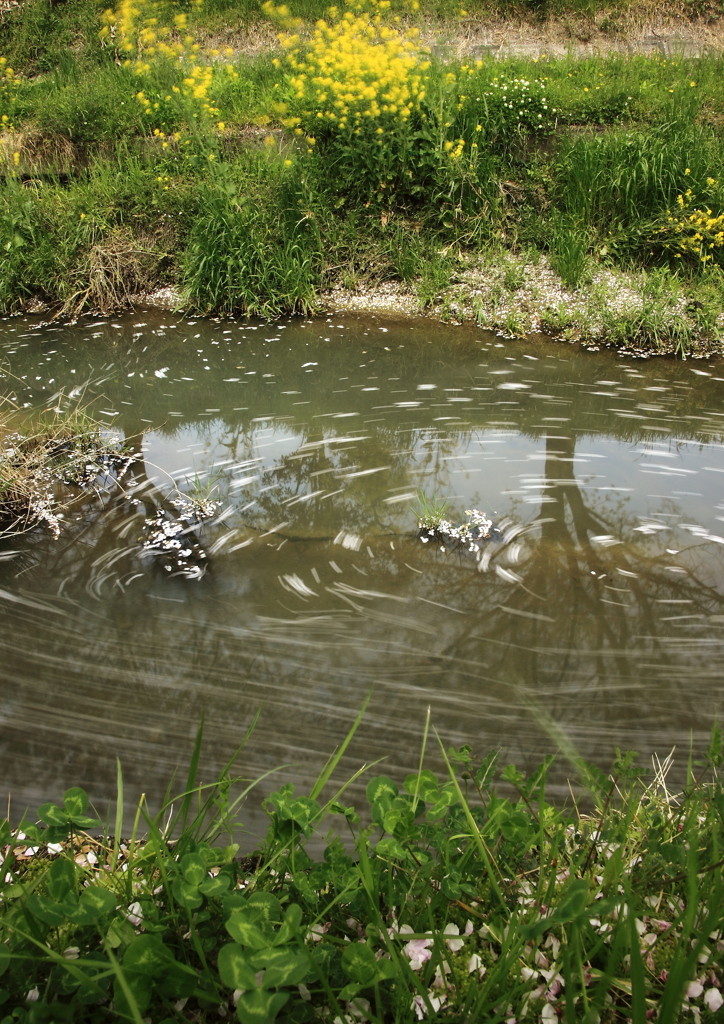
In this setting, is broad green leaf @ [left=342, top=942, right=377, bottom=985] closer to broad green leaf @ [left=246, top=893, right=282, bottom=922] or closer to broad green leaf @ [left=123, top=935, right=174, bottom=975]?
broad green leaf @ [left=246, top=893, right=282, bottom=922]

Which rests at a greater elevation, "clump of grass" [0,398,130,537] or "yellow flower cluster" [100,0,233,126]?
"yellow flower cluster" [100,0,233,126]

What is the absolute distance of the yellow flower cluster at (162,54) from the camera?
22.8 feet

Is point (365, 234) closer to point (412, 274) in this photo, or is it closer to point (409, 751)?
point (412, 274)

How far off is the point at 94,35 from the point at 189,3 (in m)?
1.53

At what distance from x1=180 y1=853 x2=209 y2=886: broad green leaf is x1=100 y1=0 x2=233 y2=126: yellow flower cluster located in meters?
7.11

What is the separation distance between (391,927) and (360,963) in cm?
22

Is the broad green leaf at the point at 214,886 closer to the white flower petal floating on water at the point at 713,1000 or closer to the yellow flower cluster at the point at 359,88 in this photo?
the white flower petal floating on water at the point at 713,1000

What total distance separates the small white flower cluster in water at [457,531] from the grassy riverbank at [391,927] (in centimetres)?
171

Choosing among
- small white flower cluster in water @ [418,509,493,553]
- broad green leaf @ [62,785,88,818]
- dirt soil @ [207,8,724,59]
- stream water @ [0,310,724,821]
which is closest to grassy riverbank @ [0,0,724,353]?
stream water @ [0,310,724,821]

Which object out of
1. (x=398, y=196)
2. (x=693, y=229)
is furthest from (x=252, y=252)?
(x=693, y=229)

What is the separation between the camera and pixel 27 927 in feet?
3.86

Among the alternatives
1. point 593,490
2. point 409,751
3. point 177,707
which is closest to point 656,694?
point 409,751

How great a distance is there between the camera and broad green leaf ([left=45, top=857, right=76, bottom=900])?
1166 millimetres

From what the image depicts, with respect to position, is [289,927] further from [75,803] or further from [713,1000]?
[713,1000]
